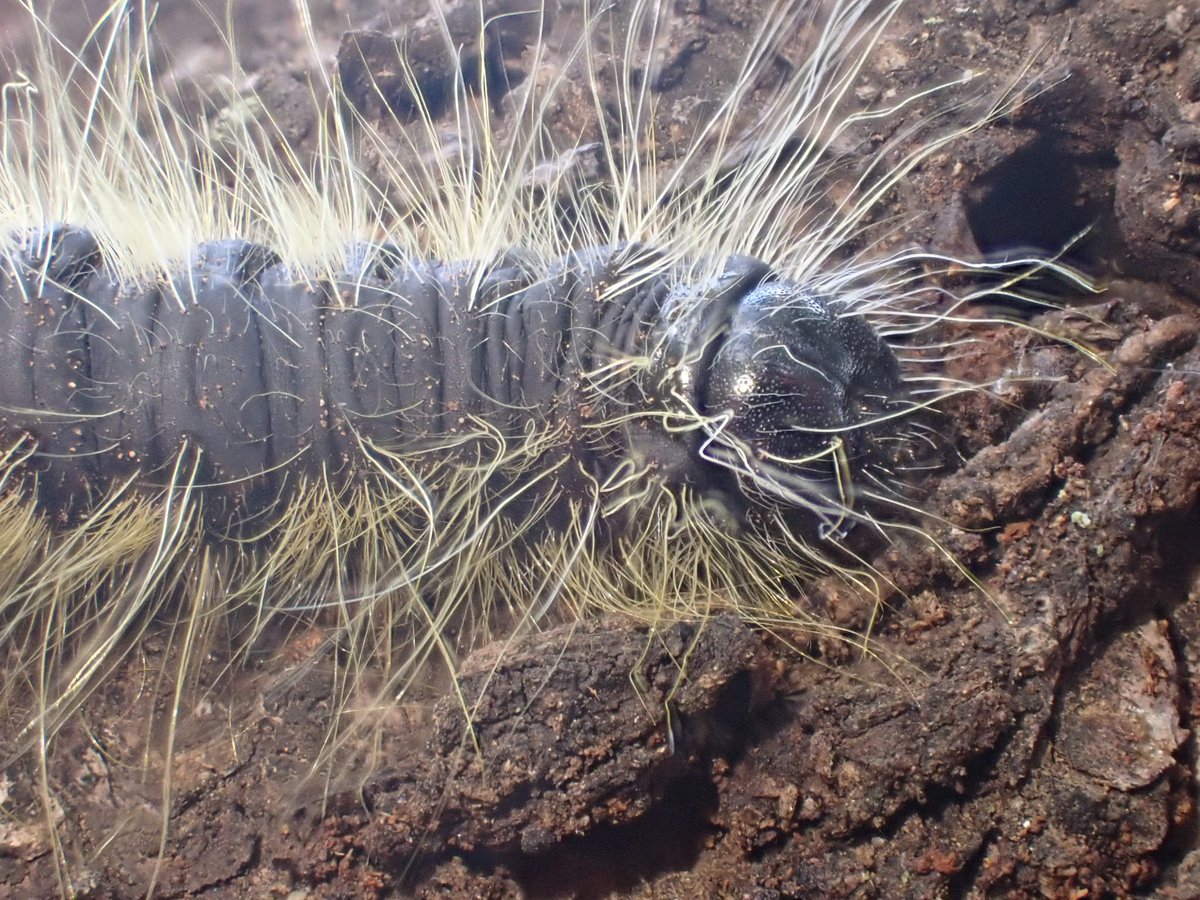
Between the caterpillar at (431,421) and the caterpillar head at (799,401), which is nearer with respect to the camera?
the caterpillar head at (799,401)

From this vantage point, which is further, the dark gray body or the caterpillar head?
the dark gray body

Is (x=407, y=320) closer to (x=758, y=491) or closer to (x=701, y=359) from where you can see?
(x=701, y=359)

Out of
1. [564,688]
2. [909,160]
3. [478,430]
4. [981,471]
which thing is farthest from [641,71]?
[564,688]

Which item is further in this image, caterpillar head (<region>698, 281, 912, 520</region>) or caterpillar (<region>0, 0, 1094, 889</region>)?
caterpillar (<region>0, 0, 1094, 889</region>)

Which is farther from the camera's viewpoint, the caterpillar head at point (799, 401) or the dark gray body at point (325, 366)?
the dark gray body at point (325, 366)

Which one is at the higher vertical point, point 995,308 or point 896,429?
point 995,308

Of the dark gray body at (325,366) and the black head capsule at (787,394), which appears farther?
the dark gray body at (325,366)
